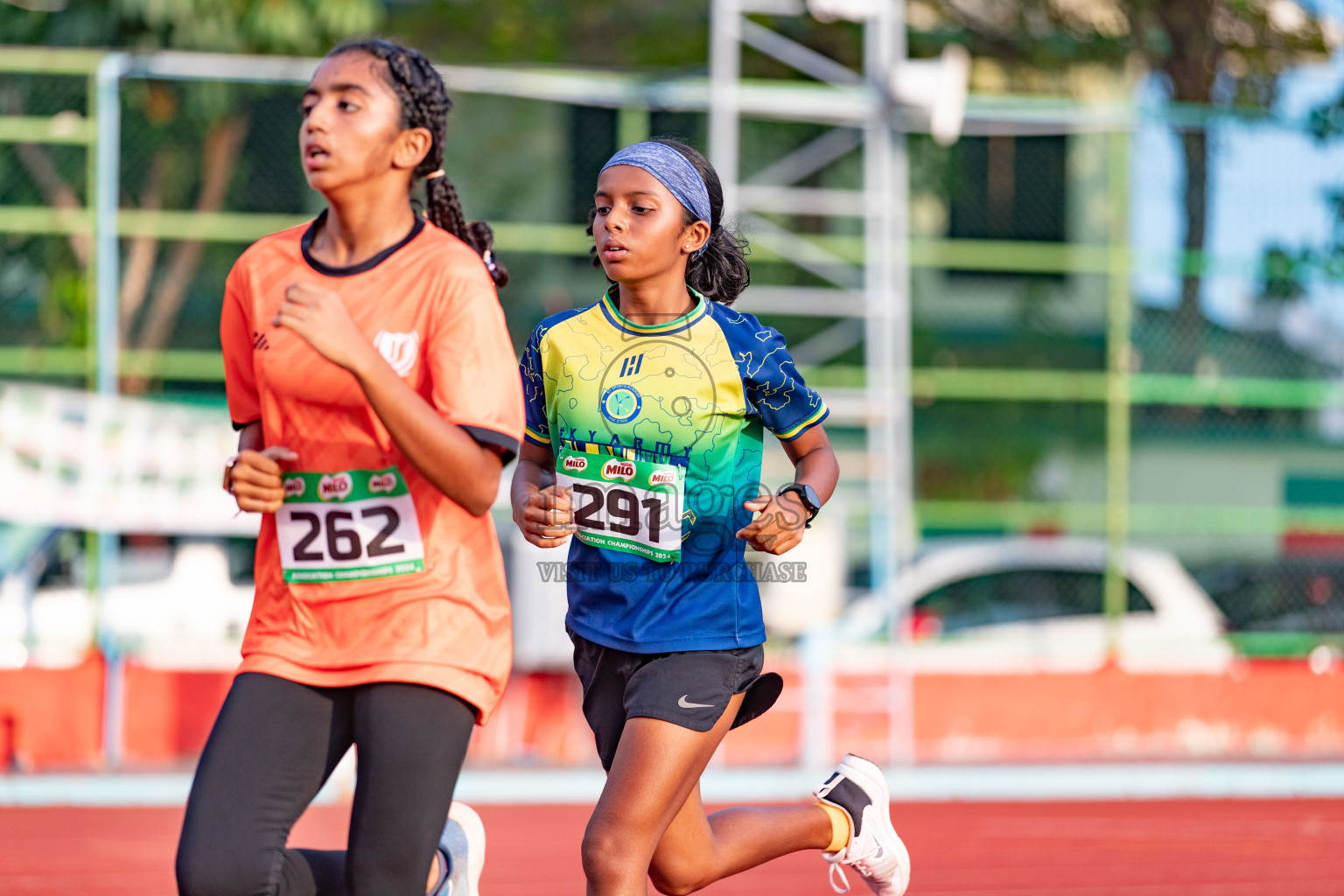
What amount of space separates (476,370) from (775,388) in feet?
2.70

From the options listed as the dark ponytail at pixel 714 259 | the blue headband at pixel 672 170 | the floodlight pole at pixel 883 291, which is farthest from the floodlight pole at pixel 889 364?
the blue headband at pixel 672 170

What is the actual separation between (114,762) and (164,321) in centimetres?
378

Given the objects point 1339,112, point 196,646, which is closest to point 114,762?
point 196,646

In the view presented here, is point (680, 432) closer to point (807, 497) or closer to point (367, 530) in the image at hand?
point (807, 497)

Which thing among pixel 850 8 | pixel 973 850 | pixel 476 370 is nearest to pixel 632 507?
pixel 476 370

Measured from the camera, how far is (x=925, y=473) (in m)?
11.0

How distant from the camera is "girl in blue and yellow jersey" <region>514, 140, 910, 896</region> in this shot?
11.1 ft

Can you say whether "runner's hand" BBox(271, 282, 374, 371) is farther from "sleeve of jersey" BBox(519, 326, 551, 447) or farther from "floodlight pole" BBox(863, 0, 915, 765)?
"floodlight pole" BBox(863, 0, 915, 765)

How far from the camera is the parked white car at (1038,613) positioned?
9.41m

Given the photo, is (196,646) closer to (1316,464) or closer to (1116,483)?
(1116,483)

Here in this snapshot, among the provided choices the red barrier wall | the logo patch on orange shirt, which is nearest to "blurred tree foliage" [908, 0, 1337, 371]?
the red barrier wall

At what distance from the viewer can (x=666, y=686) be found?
3.42 meters

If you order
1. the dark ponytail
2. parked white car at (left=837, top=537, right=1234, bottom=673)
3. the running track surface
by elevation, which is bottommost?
the running track surface

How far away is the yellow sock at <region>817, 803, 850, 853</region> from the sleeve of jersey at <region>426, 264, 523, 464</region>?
1510 millimetres
